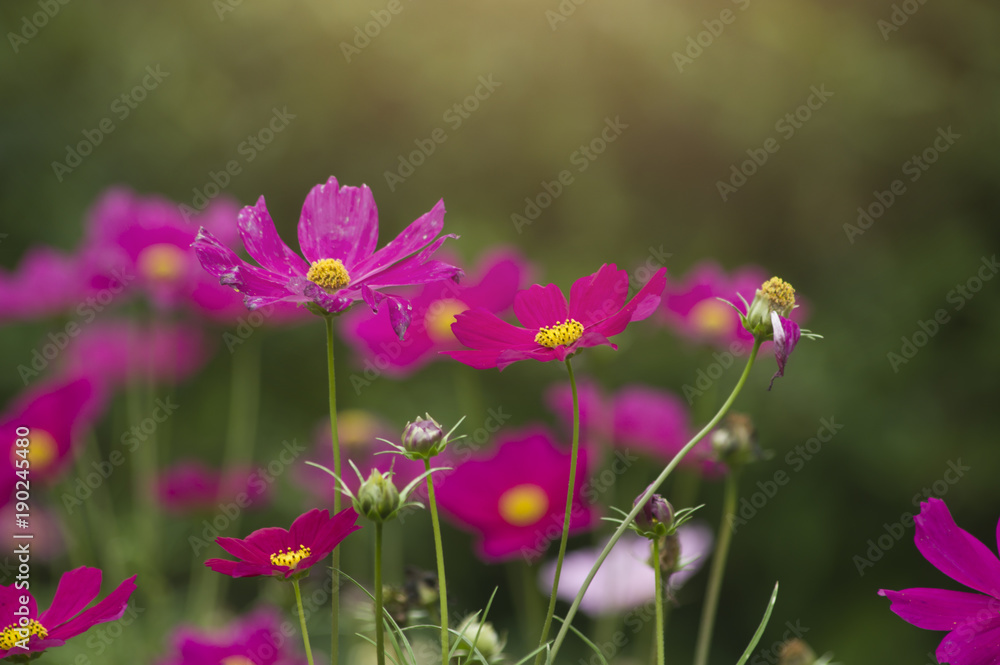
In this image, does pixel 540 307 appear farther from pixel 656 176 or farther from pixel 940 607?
pixel 656 176

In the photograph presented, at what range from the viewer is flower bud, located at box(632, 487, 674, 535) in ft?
1.20

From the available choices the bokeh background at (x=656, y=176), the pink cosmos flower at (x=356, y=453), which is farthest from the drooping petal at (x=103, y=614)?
the bokeh background at (x=656, y=176)

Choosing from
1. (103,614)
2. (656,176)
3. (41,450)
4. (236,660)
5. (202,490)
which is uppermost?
(656,176)

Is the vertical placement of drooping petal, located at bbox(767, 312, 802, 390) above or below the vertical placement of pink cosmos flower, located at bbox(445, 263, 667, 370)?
above

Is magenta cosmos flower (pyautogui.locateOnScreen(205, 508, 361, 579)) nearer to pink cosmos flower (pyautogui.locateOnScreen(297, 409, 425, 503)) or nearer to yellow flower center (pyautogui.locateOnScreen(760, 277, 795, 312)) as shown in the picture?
yellow flower center (pyautogui.locateOnScreen(760, 277, 795, 312))

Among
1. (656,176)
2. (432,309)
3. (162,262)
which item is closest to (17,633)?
(432,309)

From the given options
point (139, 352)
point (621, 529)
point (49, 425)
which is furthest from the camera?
point (139, 352)

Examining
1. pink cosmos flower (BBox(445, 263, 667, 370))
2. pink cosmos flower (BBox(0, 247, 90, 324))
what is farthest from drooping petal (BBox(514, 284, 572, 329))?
pink cosmos flower (BBox(0, 247, 90, 324))

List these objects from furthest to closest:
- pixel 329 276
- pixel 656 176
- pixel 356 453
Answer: pixel 656 176 → pixel 356 453 → pixel 329 276

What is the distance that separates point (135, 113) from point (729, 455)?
5.59ft

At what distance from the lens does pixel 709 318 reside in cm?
85

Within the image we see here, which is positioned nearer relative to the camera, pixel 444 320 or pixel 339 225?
pixel 339 225

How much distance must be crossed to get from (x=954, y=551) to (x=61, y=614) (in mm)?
397

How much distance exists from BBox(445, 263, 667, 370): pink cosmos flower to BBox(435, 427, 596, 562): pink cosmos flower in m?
0.17
